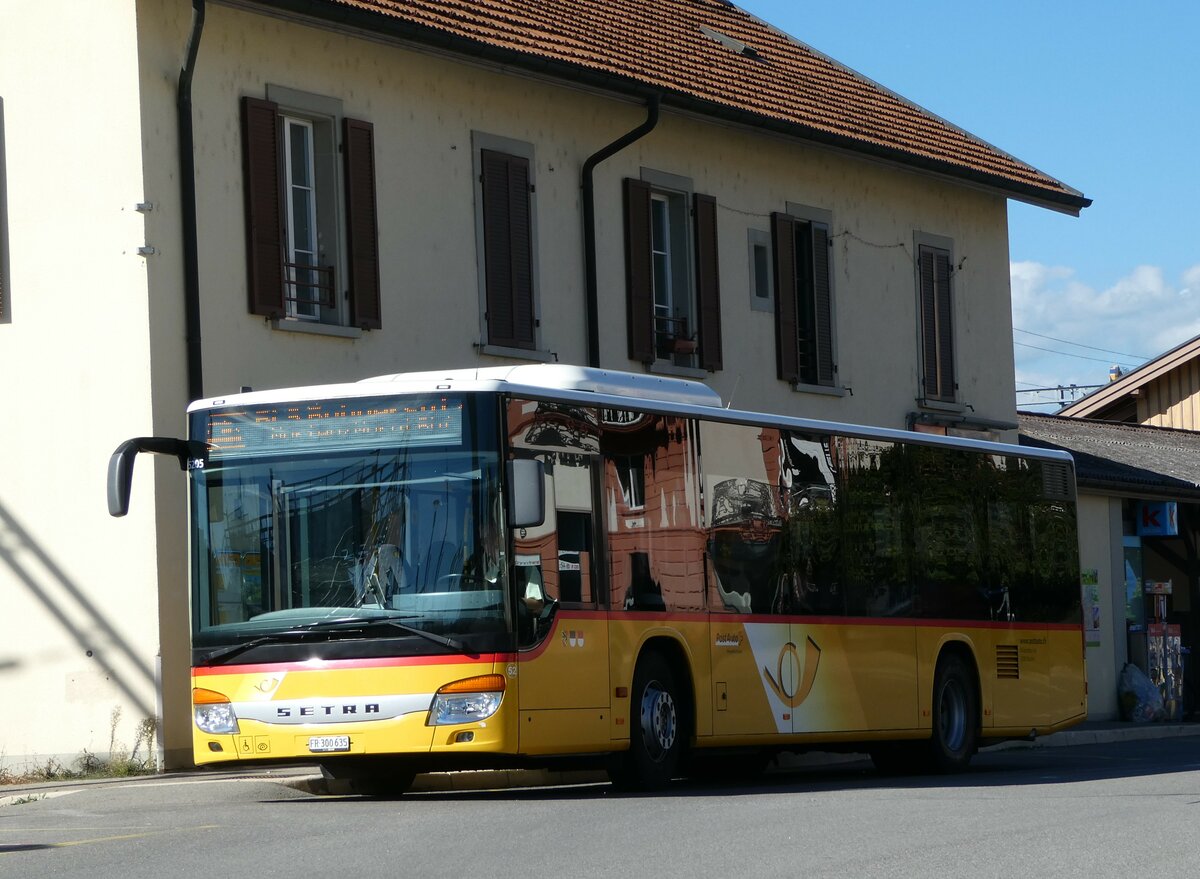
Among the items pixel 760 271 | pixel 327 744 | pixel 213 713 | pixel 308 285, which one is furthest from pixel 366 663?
pixel 760 271

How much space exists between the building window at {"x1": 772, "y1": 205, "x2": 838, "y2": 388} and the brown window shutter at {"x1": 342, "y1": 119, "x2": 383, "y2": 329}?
700 centimetres

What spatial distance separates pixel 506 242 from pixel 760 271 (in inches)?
191

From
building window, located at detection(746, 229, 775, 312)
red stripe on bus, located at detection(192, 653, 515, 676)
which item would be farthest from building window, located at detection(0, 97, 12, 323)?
building window, located at detection(746, 229, 775, 312)

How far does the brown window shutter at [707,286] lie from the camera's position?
2373cm

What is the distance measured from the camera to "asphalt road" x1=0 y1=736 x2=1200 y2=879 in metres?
9.39

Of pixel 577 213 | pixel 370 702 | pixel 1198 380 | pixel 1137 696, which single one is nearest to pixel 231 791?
pixel 370 702

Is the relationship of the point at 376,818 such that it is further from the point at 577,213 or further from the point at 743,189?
the point at 743,189

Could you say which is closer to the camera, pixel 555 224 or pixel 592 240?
pixel 555 224

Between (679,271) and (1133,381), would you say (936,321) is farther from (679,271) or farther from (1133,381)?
(1133,381)

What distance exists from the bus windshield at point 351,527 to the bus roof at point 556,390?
95 mm

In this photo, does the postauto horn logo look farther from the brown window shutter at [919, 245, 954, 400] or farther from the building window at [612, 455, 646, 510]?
the brown window shutter at [919, 245, 954, 400]

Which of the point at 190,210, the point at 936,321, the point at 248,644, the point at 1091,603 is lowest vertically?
the point at 1091,603

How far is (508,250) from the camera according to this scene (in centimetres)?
2120

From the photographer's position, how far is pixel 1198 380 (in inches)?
1676
